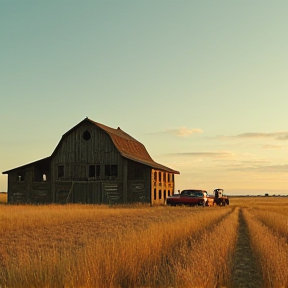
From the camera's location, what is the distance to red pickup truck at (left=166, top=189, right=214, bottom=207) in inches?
1614

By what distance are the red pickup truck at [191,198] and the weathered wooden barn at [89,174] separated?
7.06 feet

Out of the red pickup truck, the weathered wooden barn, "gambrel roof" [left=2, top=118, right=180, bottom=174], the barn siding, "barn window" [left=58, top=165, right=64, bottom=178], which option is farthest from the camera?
"barn window" [left=58, top=165, right=64, bottom=178]

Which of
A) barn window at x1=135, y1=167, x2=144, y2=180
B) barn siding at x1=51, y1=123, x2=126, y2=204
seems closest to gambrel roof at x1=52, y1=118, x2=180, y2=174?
barn siding at x1=51, y1=123, x2=126, y2=204

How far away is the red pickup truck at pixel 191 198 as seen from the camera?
41.0m

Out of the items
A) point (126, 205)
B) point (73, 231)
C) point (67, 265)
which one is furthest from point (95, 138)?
point (67, 265)

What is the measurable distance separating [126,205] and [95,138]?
7.55 metres

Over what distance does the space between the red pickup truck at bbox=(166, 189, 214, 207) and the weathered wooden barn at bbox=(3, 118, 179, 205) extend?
2.15 m

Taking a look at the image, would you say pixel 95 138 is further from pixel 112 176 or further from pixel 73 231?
pixel 73 231

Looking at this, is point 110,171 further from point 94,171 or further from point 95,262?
point 95,262

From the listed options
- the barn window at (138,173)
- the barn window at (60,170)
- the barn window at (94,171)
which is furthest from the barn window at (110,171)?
the barn window at (60,170)

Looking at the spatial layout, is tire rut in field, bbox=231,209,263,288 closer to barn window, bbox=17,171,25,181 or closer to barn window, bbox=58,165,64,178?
barn window, bbox=58,165,64,178

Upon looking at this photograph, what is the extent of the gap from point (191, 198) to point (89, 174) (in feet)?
32.9

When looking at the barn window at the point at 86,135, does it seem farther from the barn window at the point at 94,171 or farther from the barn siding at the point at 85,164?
the barn window at the point at 94,171

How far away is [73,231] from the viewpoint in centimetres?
1845
